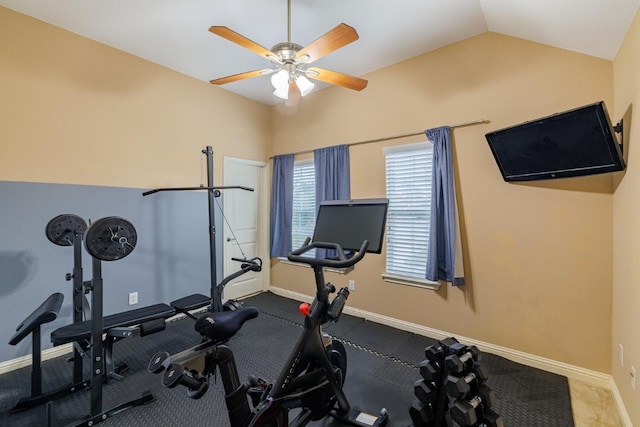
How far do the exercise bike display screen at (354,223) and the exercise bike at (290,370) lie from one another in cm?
8

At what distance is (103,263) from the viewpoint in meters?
3.02

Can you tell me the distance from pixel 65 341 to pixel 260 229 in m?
2.91

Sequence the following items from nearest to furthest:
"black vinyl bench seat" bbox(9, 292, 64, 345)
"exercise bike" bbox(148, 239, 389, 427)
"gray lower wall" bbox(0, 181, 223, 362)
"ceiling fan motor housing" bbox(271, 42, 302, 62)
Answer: "exercise bike" bbox(148, 239, 389, 427) → "black vinyl bench seat" bbox(9, 292, 64, 345) → "ceiling fan motor housing" bbox(271, 42, 302, 62) → "gray lower wall" bbox(0, 181, 223, 362)

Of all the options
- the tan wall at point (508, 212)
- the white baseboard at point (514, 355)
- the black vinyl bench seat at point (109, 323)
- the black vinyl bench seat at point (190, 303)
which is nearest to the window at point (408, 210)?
the tan wall at point (508, 212)

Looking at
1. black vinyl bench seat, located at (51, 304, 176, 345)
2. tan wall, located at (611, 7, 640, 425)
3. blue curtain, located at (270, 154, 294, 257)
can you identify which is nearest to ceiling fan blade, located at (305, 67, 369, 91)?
tan wall, located at (611, 7, 640, 425)

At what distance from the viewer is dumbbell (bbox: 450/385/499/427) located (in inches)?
56.5

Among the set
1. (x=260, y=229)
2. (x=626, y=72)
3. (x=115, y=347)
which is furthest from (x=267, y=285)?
(x=626, y=72)

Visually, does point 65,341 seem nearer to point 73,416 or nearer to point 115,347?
point 73,416

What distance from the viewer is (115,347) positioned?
2.93 meters

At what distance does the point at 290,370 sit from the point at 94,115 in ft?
10.2

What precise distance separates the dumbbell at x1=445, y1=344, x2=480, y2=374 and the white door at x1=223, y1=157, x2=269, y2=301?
3.31 m

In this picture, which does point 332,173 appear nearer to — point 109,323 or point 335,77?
point 335,77

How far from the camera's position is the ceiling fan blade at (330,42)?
1756mm

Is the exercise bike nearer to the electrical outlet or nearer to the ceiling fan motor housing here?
the ceiling fan motor housing
